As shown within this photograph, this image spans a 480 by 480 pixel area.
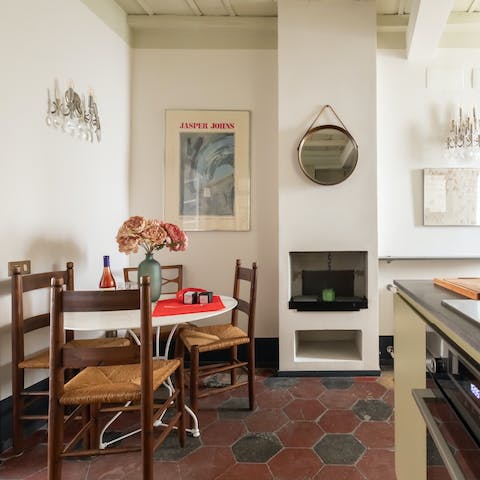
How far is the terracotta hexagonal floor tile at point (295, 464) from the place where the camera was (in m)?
1.62

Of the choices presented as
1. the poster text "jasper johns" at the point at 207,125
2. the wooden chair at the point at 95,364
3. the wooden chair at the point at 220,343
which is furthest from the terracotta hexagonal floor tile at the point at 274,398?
the poster text "jasper johns" at the point at 207,125

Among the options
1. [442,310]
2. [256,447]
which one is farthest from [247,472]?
[442,310]

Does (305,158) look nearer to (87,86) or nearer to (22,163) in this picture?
(87,86)

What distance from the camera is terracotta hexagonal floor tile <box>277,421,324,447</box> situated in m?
1.86

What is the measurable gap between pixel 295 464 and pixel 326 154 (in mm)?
2192

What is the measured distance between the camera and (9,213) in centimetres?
185

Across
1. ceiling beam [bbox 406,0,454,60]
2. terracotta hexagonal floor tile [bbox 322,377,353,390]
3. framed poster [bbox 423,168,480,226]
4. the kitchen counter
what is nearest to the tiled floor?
terracotta hexagonal floor tile [bbox 322,377,353,390]

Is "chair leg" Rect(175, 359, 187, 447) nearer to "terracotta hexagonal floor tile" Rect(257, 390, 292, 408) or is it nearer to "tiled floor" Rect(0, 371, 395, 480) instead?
"tiled floor" Rect(0, 371, 395, 480)

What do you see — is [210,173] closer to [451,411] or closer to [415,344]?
[415,344]

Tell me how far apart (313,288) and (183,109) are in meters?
2.03

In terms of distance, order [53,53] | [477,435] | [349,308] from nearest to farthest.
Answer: [477,435] < [53,53] < [349,308]

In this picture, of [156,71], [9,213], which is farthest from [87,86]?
[9,213]

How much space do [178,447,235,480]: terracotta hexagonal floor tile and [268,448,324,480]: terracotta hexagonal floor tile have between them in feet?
0.75

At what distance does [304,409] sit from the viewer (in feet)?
7.25
